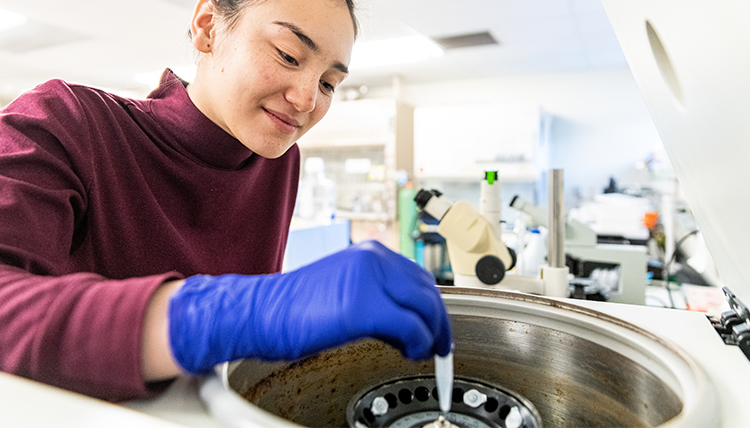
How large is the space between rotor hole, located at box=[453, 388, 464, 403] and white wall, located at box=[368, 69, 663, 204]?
15.3ft

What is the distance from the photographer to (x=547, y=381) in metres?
0.78

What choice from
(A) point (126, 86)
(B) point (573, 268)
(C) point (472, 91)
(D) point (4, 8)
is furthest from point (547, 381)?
(C) point (472, 91)

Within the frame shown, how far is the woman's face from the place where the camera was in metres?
0.76

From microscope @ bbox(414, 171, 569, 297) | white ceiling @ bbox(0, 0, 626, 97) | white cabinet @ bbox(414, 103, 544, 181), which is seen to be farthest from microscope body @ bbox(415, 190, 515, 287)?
white cabinet @ bbox(414, 103, 544, 181)

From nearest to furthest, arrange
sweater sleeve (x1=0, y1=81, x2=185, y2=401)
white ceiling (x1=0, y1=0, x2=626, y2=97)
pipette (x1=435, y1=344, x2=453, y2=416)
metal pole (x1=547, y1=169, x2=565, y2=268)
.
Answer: sweater sleeve (x1=0, y1=81, x2=185, y2=401) < pipette (x1=435, y1=344, x2=453, y2=416) < metal pole (x1=547, y1=169, x2=565, y2=268) < white ceiling (x1=0, y1=0, x2=626, y2=97)

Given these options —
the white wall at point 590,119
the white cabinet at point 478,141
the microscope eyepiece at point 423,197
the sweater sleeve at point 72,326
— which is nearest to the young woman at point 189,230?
the sweater sleeve at point 72,326

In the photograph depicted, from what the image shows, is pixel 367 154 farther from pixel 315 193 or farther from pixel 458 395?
pixel 458 395

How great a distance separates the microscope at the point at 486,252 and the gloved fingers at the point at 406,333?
84 centimetres

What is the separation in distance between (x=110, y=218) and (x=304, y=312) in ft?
1.91

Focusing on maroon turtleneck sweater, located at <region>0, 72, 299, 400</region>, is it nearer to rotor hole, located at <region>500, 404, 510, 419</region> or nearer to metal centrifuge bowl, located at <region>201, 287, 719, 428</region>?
metal centrifuge bowl, located at <region>201, 287, 719, 428</region>

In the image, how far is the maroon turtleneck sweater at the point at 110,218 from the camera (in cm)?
40

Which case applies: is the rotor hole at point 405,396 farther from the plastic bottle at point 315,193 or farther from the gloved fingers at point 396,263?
the plastic bottle at point 315,193

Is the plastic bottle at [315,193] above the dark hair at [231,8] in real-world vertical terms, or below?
below

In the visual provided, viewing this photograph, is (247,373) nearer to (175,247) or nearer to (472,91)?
(175,247)
